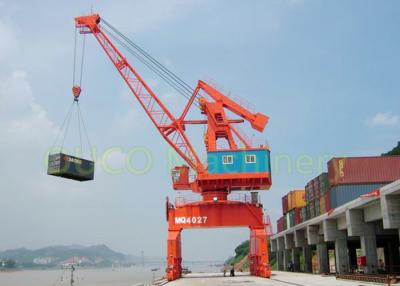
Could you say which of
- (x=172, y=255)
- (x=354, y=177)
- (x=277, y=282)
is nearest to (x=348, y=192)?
(x=354, y=177)

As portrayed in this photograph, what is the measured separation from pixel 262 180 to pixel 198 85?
1451 centimetres

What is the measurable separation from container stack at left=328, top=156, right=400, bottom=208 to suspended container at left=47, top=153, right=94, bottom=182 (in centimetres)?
2551

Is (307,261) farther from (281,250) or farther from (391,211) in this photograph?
(391,211)

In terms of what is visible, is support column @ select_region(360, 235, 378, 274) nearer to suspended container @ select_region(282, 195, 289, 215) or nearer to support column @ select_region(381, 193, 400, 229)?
support column @ select_region(381, 193, 400, 229)

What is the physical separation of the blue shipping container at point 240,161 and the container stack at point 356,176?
23.8 ft

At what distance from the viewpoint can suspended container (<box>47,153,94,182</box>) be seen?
44.1 m

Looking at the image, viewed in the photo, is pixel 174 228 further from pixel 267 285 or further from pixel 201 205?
pixel 267 285

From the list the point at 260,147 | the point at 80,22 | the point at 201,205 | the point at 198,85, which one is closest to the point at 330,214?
the point at 260,147

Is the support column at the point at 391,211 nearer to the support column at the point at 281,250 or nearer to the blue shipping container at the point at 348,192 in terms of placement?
the blue shipping container at the point at 348,192

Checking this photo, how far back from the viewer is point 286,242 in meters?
71.1

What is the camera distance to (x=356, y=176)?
4888 centimetres

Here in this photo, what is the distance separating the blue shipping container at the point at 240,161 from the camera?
159 feet

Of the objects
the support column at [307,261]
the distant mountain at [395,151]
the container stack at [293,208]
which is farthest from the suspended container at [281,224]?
the distant mountain at [395,151]

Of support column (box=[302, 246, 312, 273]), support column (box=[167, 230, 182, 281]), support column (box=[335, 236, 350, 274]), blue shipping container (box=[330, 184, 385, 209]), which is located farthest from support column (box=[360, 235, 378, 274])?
support column (box=[302, 246, 312, 273])
